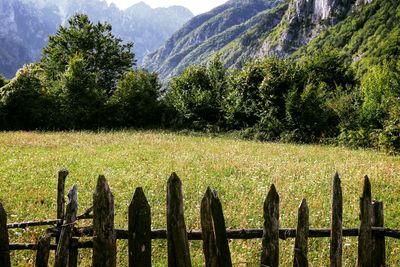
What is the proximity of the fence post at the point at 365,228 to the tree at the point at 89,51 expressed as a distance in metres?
44.4

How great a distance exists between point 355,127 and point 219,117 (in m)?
12.9

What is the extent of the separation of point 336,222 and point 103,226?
7.16ft

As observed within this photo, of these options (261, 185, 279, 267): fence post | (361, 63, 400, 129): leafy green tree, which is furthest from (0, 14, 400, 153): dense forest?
(261, 185, 279, 267): fence post

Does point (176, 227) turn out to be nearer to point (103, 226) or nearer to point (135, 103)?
point (103, 226)

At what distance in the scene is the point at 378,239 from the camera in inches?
149

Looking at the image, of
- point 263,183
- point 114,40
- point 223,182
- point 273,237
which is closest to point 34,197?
point 223,182

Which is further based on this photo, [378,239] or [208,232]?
[378,239]

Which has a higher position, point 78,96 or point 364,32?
point 364,32

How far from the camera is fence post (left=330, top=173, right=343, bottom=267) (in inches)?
132

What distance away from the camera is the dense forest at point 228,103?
2712cm

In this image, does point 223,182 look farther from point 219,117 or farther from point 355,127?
point 219,117

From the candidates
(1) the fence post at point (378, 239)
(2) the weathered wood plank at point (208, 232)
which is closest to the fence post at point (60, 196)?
(2) the weathered wood plank at point (208, 232)

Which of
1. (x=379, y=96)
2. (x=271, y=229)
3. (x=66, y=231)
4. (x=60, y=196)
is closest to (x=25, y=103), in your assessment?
(x=379, y=96)

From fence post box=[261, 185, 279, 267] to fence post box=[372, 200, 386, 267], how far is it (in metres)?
1.30
